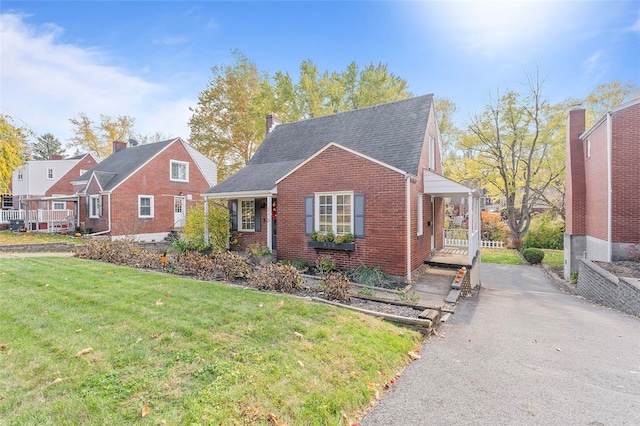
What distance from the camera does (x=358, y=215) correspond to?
966cm

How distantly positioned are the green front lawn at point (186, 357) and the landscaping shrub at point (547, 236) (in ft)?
80.9

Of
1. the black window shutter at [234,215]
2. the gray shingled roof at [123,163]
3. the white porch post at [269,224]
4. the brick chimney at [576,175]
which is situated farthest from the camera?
the gray shingled roof at [123,163]

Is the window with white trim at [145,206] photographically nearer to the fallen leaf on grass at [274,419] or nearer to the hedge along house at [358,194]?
the hedge along house at [358,194]

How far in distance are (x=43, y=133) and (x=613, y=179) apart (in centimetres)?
6512

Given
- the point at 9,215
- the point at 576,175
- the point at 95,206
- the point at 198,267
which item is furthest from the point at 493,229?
the point at 9,215

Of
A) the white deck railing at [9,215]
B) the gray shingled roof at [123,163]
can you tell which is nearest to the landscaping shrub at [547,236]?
the gray shingled roof at [123,163]

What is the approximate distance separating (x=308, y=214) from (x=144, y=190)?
14.6 m

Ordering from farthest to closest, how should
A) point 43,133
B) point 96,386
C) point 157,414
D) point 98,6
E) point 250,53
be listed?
point 43,133 < point 250,53 < point 98,6 < point 96,386 < point 157,414

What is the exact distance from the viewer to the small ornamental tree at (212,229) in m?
12.7

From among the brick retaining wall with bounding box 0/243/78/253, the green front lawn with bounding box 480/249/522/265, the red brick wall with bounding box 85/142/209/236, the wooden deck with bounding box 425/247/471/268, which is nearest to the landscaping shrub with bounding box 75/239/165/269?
the brick retaining wall with bounding box 0/243/78/253

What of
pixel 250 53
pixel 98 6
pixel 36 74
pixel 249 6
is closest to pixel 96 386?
pixel 98 6

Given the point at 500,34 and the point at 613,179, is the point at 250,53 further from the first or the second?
the point at 613,179

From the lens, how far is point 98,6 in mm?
8438

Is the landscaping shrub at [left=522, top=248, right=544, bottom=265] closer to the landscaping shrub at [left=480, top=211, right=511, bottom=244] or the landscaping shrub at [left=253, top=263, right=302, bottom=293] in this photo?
the landscaping shrub at [left=480, top=211, right=511, bottom=244]
